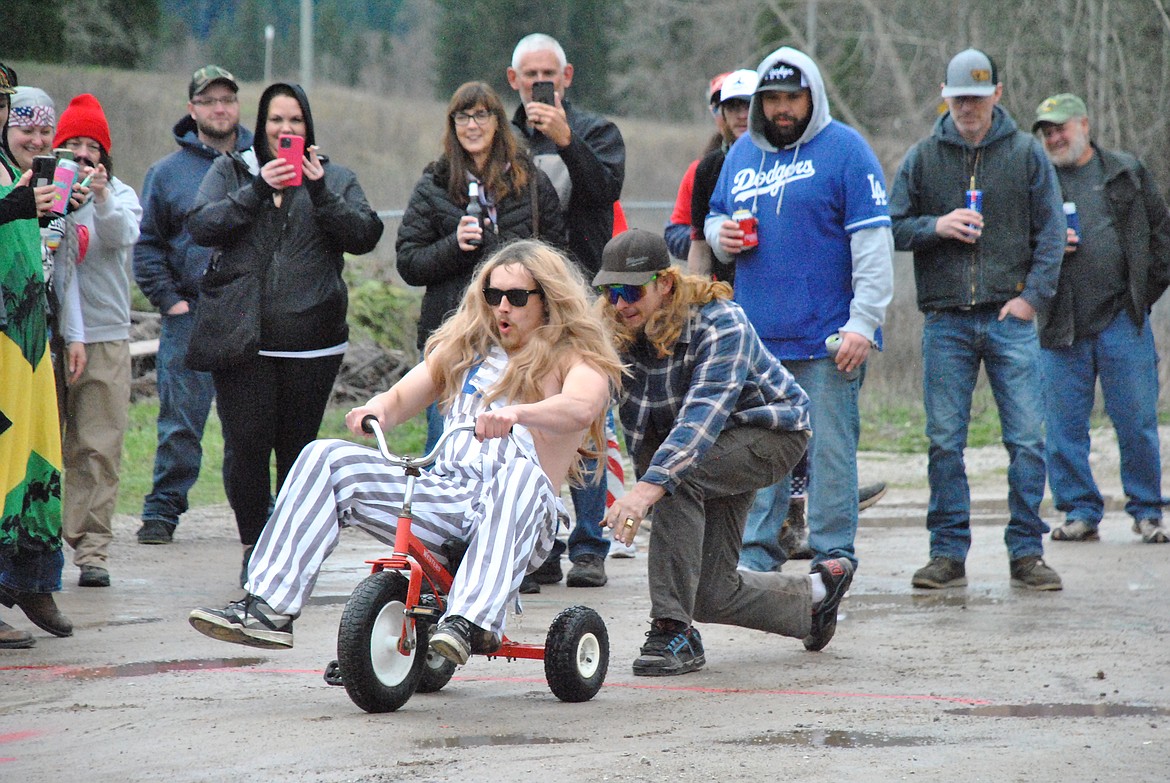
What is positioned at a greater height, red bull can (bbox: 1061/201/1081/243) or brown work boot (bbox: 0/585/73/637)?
red bull can (bbox: 1061/201/1081/243)

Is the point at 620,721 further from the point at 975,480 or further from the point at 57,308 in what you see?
the point at 975,480

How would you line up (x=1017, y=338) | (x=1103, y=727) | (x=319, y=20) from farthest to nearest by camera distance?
(x=319, y=20) < (x=1017, y=338) < (x=1103, y=727)

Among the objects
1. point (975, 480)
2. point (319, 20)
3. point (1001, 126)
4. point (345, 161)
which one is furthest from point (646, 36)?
point (1001, 126)

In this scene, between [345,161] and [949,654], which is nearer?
[949,654]

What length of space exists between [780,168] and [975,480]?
16.9 ft

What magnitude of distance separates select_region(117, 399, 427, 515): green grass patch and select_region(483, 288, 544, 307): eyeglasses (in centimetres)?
509

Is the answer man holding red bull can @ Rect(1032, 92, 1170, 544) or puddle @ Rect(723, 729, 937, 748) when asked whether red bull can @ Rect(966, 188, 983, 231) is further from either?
puddle @ Rect(723, 729, 937, 748)

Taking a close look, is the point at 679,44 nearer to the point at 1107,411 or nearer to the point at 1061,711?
the point at 1107,411

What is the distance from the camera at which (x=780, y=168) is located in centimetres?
686

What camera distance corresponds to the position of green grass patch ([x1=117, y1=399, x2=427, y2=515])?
406 inches

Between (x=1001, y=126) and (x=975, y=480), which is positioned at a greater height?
(x=1001, y=126)

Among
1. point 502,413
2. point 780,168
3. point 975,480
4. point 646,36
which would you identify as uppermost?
point 646,36

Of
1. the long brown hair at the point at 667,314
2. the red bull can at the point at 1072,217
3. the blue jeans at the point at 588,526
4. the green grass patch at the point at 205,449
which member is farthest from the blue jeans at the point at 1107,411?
the green grass patch at the point at 205,449

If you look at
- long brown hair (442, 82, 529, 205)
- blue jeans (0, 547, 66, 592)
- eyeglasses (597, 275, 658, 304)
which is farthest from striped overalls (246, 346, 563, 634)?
long brown hair (442, 82, 529, 205)
